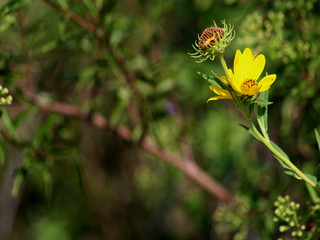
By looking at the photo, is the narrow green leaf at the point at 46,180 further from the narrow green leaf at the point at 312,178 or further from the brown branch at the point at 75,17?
the narrow green leaf at the point at 312,178

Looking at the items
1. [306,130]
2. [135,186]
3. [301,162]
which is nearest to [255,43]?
[306,130]

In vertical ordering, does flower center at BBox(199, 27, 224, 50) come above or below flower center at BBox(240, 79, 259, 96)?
above

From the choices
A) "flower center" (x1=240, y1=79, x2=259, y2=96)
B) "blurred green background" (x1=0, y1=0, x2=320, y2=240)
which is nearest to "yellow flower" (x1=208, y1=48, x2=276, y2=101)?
"flower center" (x1=240, y1=79, x2=259, y2=96)

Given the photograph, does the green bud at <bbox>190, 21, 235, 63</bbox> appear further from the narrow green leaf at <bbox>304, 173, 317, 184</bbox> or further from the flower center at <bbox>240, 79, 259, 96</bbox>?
the narrow green leaf at <bbox>304, 173, 317, 184</bbox>

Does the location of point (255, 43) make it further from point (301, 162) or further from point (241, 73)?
point (301, 162)

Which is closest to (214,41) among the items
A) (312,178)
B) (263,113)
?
(263,113)

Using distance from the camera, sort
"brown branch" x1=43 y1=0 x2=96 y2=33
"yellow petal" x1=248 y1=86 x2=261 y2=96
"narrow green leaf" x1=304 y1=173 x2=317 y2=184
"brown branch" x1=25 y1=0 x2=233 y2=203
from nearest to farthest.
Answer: "yellow petal" x1=248 y1=86 x2=261 y2=96 → "narrow green leaf" x1=304 y1=173 x2=317 y2=184 → "brown branch" x1=43 y1=0 x2=96 y2=33 → "brown branch" x1=25 y1=0 x2=233 y2=203

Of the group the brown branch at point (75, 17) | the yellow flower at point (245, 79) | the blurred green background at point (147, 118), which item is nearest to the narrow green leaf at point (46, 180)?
the blurred green background at point (147, 118)
